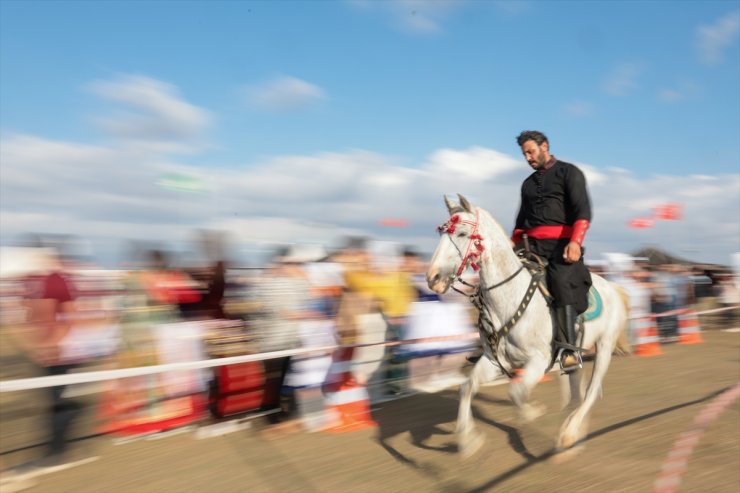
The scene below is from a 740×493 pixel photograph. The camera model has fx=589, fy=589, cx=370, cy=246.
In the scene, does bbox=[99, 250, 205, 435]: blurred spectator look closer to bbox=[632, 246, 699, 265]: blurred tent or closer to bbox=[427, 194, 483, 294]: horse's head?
bbox=[427, 194, 483, 294]: horse's head

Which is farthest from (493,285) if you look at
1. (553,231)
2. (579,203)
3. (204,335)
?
(204,335)

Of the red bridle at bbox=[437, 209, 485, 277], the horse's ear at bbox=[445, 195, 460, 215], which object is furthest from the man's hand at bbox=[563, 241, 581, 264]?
the horse's ear at bbox=[445, 195, 460, 215]

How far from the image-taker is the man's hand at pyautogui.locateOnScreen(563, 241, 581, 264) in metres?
5.18

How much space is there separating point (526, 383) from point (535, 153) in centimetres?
210

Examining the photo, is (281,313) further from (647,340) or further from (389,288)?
(647,340)

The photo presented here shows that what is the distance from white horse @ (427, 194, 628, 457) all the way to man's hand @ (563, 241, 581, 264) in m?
0.37

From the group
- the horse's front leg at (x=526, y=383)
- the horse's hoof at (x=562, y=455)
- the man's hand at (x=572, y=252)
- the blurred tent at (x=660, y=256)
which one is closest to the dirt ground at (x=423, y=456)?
the horse's hoof at (x=562, y=455)

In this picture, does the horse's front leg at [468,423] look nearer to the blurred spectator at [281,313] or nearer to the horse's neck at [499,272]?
the horse's neck at [499,272]

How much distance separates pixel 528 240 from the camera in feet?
19.0

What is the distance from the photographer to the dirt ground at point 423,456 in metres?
4.89

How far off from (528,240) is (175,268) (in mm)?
4144

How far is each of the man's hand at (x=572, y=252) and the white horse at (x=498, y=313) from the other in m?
0.37

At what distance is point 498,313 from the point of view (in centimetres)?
527

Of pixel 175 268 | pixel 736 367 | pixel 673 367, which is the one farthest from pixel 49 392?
pixel 736 367
